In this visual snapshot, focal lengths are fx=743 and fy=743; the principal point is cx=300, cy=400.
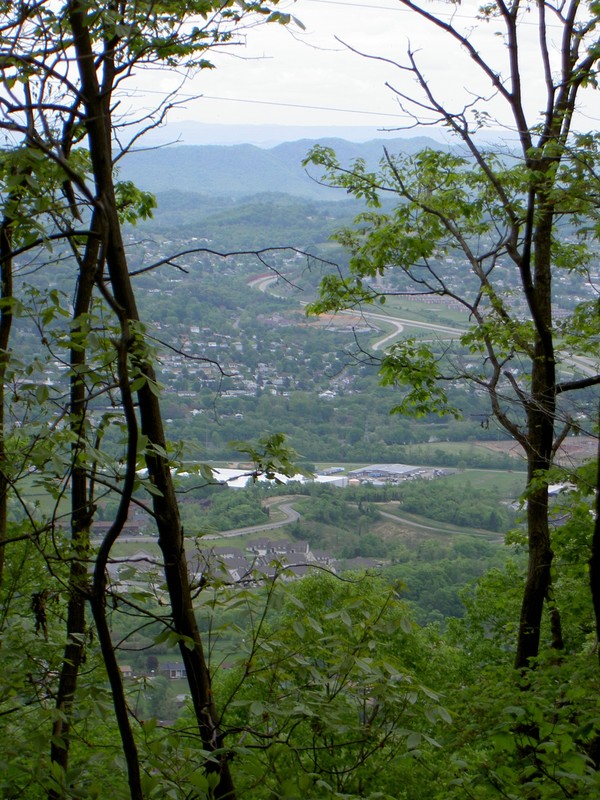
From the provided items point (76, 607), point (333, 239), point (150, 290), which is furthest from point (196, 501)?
point (150, 290)

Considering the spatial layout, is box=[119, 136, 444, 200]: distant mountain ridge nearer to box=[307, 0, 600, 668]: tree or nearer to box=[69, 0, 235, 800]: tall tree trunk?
box=[307, 0, 600, 668]: tree

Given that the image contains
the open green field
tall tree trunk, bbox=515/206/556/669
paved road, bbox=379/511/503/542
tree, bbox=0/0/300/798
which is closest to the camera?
tree, bbox=0/0/300/798

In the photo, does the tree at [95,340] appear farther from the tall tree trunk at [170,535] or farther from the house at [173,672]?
the house at [173,672]

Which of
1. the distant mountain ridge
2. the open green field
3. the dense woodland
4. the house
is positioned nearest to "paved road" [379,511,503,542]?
the open green field

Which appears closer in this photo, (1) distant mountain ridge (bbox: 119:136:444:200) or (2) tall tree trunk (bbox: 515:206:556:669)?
(2) tall tree trunk (bbox: 515:206:556:669)

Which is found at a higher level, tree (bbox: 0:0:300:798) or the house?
tree (bbox: 0:0:300:798)

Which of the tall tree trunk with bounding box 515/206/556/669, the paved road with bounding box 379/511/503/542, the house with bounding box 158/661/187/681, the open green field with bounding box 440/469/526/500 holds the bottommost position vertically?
the paved road with bounding box 379/511/503/542

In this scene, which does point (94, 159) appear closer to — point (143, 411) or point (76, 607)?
point (143, 411)

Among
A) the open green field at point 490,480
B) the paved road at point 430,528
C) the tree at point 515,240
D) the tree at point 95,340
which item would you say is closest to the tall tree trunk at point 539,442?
the tree at point 515,240
